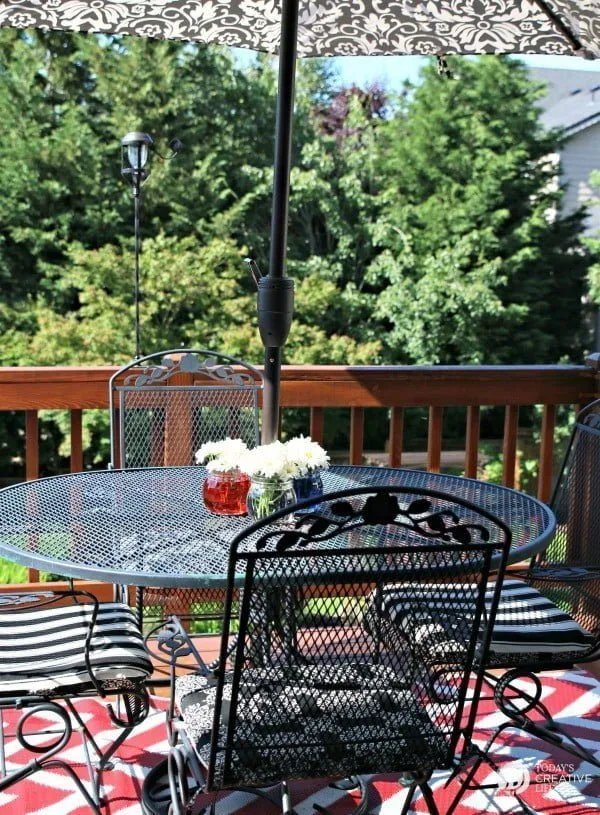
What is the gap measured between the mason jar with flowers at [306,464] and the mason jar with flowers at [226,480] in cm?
11

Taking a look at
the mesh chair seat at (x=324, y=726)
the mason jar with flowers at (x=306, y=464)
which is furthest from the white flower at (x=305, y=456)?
the mesh chair seat at (x=324, y=726)

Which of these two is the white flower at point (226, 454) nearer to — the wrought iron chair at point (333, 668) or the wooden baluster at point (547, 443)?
the wrought iron chair at point (333, 668)

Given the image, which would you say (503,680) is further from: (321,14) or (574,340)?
(574,340)

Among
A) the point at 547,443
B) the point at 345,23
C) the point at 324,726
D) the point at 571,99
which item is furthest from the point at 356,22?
the point at 571,99

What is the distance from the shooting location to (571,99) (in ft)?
61.1

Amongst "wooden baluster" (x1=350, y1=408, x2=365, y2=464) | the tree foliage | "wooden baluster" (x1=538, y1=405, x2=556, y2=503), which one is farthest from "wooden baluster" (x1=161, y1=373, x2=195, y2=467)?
the tree foliage

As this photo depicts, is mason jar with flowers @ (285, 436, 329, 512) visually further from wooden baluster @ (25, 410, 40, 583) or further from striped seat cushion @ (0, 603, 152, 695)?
wooden baluster @ (25, 410, 40, 583)

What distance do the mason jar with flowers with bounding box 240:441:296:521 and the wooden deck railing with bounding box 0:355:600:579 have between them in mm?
1216

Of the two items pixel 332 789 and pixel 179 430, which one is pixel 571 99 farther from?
pixel 332 789

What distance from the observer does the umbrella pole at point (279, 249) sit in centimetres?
227

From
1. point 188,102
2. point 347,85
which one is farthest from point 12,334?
point 347,85

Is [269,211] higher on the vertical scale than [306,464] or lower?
higher

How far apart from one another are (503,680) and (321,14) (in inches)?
81.5

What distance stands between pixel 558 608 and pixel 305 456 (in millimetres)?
813
